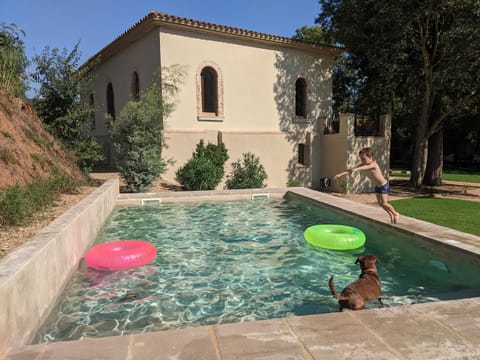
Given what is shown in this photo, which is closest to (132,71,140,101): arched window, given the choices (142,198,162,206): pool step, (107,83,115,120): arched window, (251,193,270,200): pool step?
(107,83,115,120): arched window

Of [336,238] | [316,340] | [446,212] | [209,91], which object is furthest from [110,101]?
[316,340]

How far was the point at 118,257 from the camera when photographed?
18.6 ft

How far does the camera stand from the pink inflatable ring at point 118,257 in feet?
18.5

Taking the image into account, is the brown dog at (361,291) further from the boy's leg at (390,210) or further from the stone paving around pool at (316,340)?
the boy's leg at (390,210)

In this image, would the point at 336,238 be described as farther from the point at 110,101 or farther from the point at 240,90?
the point at 110,101

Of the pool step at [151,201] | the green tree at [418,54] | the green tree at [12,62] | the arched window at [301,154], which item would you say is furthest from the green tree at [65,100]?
the green tree at [418,54]

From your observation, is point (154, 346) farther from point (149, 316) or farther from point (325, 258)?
point (325, 258)

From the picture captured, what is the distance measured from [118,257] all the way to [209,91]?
1293cm

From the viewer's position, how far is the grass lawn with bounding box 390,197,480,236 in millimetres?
8812

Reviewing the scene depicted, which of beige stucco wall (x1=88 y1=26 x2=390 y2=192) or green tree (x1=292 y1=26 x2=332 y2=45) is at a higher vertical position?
green tree (x1=292 y1=26 x2=332 y2=45)

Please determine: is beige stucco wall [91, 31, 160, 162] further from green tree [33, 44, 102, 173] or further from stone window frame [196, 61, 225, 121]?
green tree [33, 44, 102, 173]

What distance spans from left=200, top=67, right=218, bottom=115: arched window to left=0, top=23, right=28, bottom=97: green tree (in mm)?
7439

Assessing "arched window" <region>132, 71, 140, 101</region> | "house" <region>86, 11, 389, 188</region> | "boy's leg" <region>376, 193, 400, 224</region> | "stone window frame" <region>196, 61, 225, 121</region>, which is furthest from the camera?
"arched window" <region>132, 71, 140, 101</region>

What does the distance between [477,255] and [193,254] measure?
489cm
